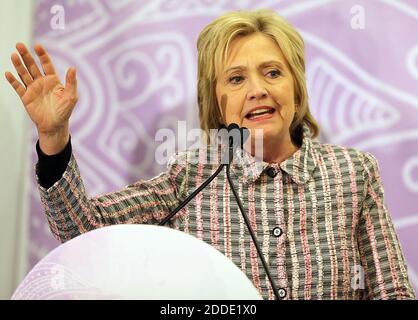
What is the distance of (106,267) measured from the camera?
0.64 metres

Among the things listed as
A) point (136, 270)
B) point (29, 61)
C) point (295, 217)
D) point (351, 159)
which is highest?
point (29, 61)

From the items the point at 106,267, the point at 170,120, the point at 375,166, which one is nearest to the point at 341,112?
the point at 375,166

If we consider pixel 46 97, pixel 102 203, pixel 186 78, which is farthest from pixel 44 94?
pixel 186 78

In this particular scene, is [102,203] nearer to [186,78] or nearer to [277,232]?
[277,232]

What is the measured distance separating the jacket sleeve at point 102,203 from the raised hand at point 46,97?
6 centimetres

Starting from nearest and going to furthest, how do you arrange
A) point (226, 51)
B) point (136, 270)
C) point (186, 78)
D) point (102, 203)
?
point (136, 270) → point (102, 203) → point (226, 51) → point (186, 78)

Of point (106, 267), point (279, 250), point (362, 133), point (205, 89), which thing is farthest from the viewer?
point (362, 133)

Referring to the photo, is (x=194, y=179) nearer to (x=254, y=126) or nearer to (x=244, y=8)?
(x=254, y=126)

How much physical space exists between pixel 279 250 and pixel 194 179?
0.71 feet

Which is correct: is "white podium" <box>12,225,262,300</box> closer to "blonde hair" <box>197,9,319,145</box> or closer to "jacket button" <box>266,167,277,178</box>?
"jacket button" <box>266,167,277,178</box>

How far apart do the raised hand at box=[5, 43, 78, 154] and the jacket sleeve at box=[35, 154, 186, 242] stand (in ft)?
0.19

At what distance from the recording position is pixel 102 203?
1.11 meters

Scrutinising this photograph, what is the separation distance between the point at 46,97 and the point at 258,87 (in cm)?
42

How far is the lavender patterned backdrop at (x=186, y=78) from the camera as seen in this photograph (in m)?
1.40
